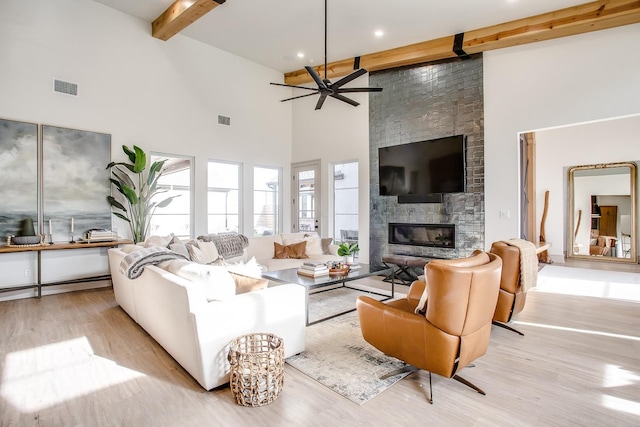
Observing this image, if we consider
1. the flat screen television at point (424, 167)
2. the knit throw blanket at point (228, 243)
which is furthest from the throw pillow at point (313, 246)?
the flat screen television at point (424, 167)

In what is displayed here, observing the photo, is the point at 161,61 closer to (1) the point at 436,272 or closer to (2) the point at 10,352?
(2) the point at 10,352

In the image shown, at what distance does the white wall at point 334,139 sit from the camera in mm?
6566

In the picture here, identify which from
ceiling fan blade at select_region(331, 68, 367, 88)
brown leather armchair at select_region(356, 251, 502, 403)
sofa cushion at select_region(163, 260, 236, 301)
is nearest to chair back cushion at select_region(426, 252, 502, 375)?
brown leather armchair at select_region(356, 251, 502, 403)

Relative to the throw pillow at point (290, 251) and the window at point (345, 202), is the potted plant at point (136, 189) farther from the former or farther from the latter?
the window at point (345, 202)

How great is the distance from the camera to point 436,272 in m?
1.96

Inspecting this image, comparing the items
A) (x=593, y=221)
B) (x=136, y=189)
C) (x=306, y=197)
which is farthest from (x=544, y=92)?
(x=136, y=189)

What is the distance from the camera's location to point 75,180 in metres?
4.86

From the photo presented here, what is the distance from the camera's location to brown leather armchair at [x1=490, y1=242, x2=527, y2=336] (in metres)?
3.21

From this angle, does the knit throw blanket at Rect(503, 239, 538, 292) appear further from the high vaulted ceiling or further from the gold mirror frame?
the gold mirror frame

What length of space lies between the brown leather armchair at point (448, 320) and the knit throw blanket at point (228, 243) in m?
3.09

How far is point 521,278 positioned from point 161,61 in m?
6.31

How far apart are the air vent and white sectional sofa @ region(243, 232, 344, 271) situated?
134 inches

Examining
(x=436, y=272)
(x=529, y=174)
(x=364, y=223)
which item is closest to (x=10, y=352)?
(x=436, y=272)

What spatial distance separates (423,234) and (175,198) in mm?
4577
